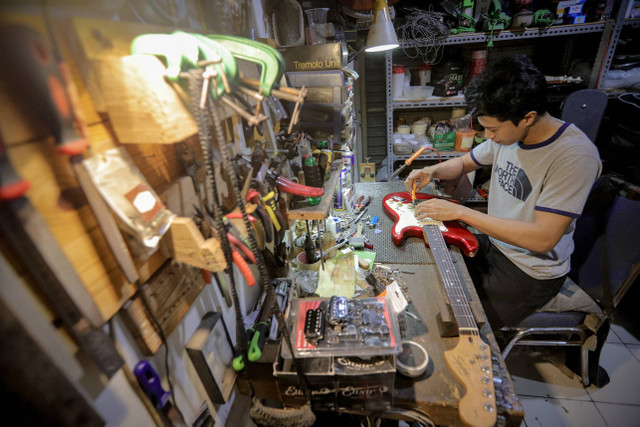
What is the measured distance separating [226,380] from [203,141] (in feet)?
2.43

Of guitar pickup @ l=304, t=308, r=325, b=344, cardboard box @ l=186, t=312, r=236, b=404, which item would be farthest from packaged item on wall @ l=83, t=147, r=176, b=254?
guitar pickup @ l=304, t=308, r=325, b=344

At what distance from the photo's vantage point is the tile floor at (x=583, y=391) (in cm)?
158

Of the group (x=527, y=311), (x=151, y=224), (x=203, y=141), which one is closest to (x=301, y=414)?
(x=151, y=224)

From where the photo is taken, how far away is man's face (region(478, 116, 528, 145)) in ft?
4.42

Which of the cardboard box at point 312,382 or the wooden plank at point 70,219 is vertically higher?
the wooden plank at point 70,219

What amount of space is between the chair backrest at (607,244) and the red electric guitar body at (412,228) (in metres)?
0.61

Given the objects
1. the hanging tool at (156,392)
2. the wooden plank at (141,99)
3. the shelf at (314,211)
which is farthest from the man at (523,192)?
the hanging tool at (156,392)

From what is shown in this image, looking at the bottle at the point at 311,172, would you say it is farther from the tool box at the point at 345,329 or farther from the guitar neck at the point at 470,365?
the guitar neck at the point at 470,365

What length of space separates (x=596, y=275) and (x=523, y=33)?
192 cm

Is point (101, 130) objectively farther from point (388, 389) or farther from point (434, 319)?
point (434, 319)

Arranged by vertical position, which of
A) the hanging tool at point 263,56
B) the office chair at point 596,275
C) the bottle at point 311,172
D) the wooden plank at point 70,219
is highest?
the hanging tool at point 263,56

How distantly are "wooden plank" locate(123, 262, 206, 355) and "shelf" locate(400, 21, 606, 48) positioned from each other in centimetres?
255

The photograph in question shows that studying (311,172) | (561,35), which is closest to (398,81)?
(561,35)

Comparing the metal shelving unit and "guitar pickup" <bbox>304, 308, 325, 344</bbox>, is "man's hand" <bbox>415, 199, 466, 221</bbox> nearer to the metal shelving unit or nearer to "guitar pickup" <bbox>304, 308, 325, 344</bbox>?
"guitar pickup" <bbox>304, 308, 325, 344</bbox>
